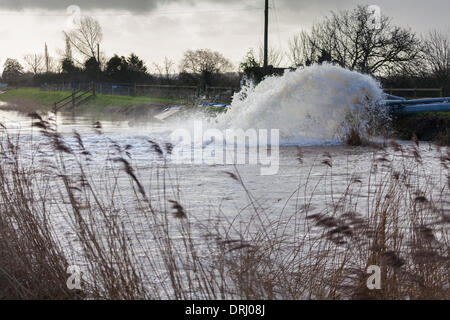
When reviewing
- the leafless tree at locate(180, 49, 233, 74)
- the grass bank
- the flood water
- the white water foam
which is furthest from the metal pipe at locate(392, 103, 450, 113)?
the leafless tree at locate(180, 49, 233, 74)

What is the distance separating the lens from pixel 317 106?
18.3 meters

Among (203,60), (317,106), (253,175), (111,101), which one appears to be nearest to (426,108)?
(317,106)

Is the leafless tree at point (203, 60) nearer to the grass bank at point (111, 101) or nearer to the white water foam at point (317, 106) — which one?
the grass bank at point (111, 101)

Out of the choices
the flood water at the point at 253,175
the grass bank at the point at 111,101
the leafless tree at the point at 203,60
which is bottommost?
the flood water at the point at 253,175

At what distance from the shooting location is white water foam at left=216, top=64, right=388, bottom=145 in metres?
17.8

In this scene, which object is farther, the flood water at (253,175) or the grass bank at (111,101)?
the grass bank at (111,101)

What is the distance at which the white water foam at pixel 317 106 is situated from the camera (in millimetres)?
17812

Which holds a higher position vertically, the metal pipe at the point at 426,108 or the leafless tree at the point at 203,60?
the leafless tree at the point at 203,60

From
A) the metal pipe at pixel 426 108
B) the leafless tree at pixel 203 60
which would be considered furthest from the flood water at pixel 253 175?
the leafless tree at pixel 203 60

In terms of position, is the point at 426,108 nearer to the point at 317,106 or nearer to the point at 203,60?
the point at 317,106

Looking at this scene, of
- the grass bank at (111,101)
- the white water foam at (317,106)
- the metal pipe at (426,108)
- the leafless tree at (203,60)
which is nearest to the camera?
the white water foam at (317,106)

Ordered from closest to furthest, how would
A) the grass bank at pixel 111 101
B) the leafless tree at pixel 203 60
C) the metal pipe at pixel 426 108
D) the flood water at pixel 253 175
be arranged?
the flood water at pixel 253 175
the metal pipe at pixel 426 108
the grass bank at pixel 111 101
the leafless tree at pixel 203 60

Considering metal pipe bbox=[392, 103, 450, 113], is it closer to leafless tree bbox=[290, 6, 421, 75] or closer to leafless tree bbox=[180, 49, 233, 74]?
leafless tree bbox=[290, 6, 421, 75]

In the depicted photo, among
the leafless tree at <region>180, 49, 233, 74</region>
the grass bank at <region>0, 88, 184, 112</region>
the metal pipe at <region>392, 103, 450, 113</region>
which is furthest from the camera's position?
the leafless tree at <region>180, 49, 233, 74</region>
